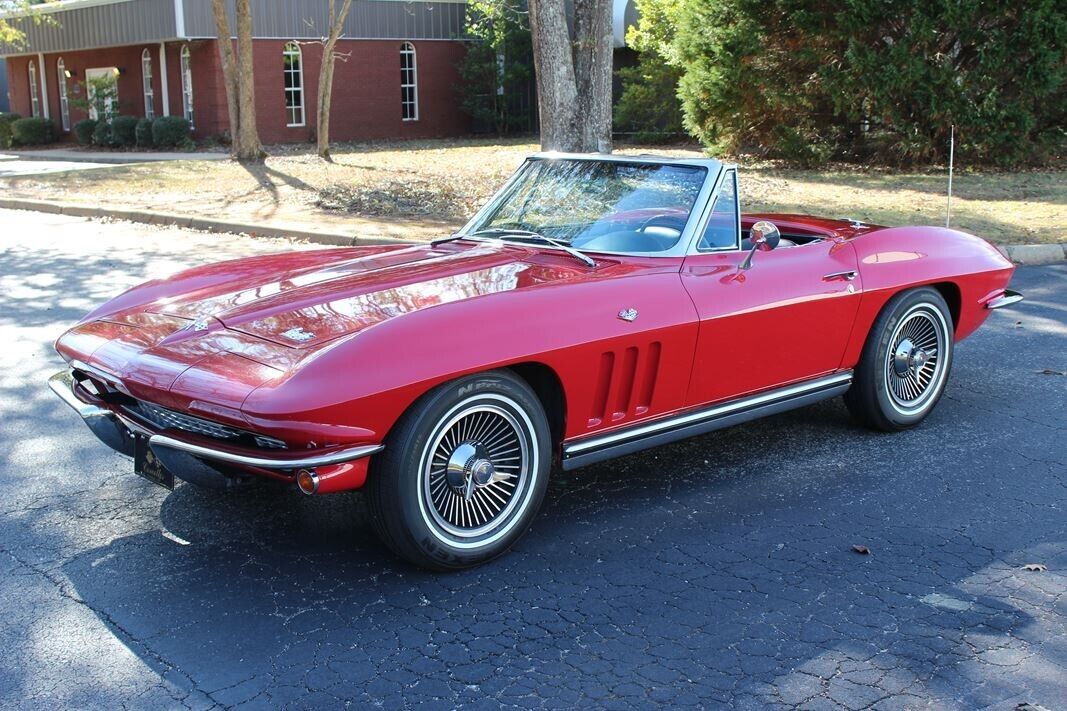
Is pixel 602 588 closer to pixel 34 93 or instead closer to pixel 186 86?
pixel 186 86

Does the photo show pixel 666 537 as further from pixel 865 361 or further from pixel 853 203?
pixel 853 203

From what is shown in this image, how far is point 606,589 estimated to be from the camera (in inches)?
149

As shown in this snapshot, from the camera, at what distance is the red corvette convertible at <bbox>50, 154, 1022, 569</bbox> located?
361cm

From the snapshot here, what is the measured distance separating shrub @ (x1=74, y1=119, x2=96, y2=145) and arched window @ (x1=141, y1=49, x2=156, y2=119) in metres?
1.67

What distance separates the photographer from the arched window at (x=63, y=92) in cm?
3594

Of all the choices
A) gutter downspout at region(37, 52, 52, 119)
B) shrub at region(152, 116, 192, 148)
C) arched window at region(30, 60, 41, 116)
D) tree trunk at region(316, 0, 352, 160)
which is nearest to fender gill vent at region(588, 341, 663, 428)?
tree trunk at region(316, 0, 352, 160)

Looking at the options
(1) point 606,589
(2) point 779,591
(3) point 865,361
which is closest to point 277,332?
(1) point 606,589

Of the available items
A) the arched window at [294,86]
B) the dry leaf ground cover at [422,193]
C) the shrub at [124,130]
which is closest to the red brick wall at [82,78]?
the shrub at [124,130]

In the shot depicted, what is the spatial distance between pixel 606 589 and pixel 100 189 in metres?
16.7

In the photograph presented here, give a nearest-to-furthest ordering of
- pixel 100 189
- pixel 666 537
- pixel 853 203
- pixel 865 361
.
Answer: pixel 666 537, pixel 865 361, pixel 853 203, pixel 100 189

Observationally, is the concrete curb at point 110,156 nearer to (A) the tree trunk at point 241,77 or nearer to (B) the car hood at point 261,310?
(A) the tree trunk at point 241,77

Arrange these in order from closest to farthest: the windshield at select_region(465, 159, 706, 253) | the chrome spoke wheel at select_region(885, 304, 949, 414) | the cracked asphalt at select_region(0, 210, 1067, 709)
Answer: the cracked asphalt at select_region(0, 210, 1067, 709) < the windshield at select_region(465, 159, 706, 253) < the chrome spoke wheel at select_region(885, 304, 949, 414)

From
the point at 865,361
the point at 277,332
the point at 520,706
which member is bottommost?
the point at 520,706

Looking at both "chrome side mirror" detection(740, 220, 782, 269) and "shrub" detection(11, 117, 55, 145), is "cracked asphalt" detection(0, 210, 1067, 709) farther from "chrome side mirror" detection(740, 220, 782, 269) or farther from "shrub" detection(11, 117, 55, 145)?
"shrub" detection(11, 117, 55, 145)
